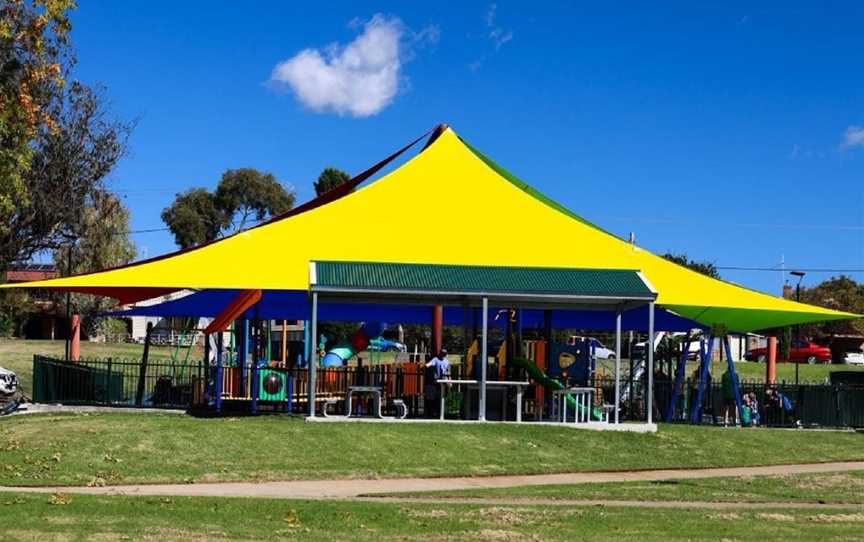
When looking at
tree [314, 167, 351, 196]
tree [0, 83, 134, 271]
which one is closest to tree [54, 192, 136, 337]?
tree [0, 83, 134, 271]

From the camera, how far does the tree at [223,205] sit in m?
79.8

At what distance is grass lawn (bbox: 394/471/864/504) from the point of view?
14.8 meters

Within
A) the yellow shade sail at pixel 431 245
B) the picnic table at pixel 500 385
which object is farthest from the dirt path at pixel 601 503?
the yellow shade sail at pixel 431 245

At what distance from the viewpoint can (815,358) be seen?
61094 mm

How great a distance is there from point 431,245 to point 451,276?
1.71m

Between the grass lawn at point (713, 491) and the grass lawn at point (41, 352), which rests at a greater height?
the grass lawn at point (41, 352)

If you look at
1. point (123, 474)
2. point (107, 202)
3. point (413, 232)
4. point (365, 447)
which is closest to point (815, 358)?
point (107, 202)

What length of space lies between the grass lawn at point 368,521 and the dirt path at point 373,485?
100 cm

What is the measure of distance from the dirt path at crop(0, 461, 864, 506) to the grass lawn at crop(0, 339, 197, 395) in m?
22.0

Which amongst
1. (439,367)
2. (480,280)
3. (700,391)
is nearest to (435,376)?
(439,367)

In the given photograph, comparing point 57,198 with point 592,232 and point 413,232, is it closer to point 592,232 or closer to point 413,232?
point 413,232

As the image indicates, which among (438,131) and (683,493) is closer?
(683,493)

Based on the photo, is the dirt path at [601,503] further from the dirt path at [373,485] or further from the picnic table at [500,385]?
the picnic table at [500,385]

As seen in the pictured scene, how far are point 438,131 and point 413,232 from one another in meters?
4.22
